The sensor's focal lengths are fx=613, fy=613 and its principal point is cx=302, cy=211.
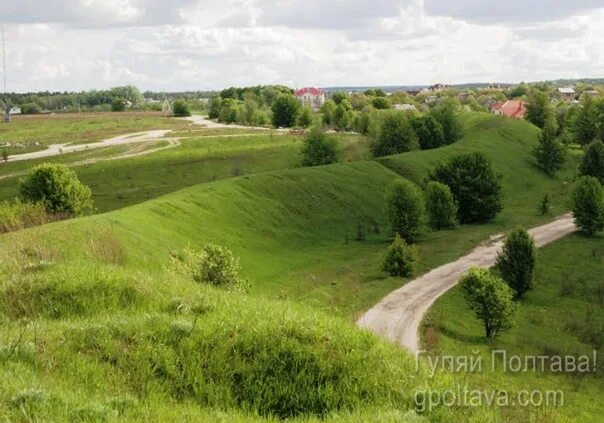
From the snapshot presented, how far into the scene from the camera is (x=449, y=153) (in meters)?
112

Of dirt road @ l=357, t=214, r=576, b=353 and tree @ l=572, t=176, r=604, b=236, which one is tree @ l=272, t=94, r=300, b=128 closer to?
tree @ l=572, t=176, r=604, b=236

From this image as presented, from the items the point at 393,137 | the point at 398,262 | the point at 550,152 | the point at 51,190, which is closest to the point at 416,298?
the point at 398,262

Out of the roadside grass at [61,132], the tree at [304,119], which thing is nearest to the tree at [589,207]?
the roadside grass at [61,132]

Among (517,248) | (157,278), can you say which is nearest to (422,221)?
(517,248)

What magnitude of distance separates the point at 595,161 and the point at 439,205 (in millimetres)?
42881

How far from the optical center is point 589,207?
76.3 m

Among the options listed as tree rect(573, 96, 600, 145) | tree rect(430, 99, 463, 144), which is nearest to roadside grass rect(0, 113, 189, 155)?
tree rect(430, 99, 463, 144)

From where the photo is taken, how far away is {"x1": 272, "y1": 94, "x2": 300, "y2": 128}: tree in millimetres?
195875

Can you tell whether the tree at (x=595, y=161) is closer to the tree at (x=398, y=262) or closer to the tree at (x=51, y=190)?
the tree at (x=398, y=262)

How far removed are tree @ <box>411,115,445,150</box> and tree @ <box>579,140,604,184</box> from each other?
1172 inches

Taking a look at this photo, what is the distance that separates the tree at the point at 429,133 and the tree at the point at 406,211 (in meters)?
57.2

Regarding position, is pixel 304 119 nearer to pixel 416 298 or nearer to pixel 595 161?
pixel 595 161

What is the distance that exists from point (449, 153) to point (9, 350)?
107 meters

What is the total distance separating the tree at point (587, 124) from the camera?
142 meters
